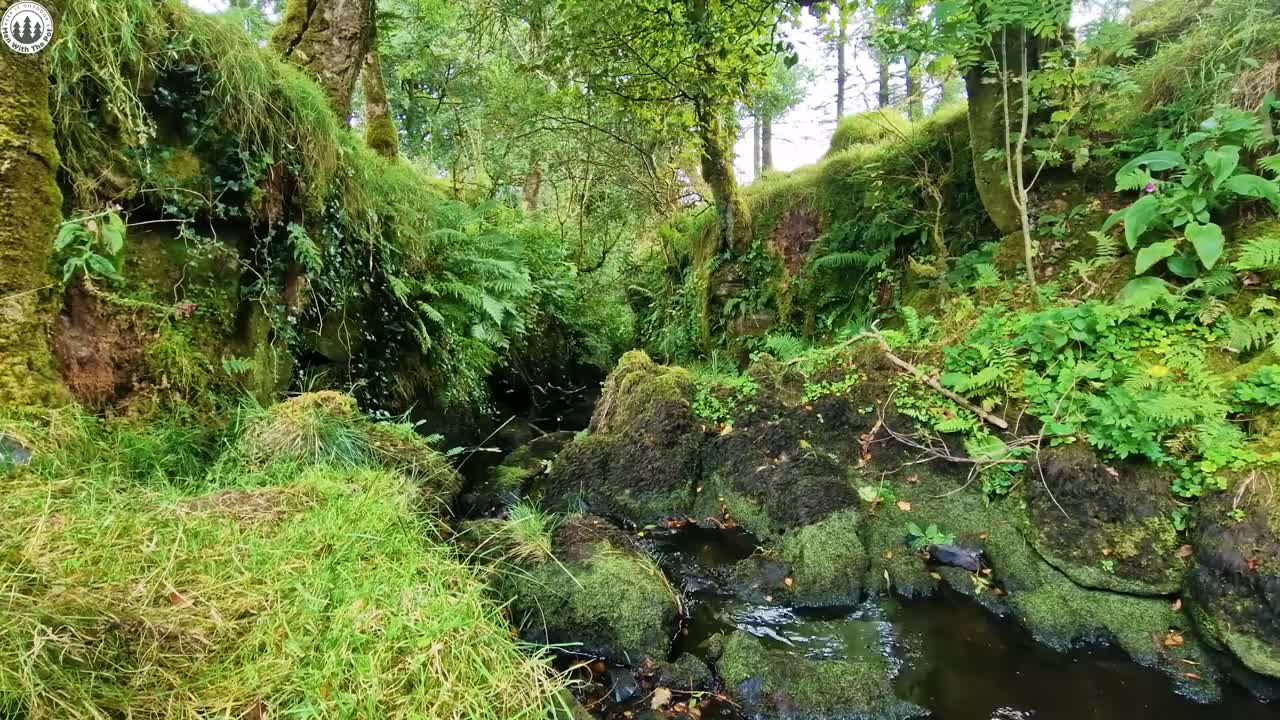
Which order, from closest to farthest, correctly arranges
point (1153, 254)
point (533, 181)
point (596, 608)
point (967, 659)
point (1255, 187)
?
1. point (967, 659)
2. point (596, 608)
3. point (1255, 187)
4. point (1153, 254)
5. point (533, 181)

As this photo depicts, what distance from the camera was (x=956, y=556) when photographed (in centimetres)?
396

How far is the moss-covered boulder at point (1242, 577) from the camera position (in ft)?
9.46

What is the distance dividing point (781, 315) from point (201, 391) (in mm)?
6535

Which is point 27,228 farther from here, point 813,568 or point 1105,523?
point 1105,523

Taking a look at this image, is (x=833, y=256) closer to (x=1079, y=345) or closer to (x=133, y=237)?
(x=1079, y=345)

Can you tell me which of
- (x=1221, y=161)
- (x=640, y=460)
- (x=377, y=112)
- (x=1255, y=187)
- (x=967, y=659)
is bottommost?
(x=967, y=659)

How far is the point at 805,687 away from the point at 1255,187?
14.1 feet

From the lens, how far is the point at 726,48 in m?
6.35

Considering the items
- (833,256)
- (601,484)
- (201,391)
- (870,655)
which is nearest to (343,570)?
(201,391)

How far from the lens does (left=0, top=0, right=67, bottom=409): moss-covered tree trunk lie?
283 centimetres

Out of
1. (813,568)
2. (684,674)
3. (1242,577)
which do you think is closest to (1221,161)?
(1242,577)

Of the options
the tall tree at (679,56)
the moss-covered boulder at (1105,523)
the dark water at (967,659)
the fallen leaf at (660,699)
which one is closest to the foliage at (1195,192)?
the moss-covered boulder at (1105,523)

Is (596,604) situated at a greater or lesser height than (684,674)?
greater

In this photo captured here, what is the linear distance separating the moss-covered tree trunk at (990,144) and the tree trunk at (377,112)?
22.9 feet
